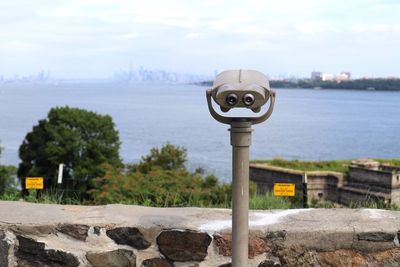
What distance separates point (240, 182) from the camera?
259 centimetres

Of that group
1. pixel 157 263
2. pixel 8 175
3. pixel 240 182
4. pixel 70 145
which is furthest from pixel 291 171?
pixel 240 182

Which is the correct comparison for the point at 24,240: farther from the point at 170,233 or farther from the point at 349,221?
the point at 349,221

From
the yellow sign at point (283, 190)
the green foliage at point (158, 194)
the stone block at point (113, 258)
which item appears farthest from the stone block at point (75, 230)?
the yellow sign at point (283, 190)

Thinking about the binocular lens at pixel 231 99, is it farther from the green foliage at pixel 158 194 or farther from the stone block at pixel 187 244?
the green foliage at pixel 158 194

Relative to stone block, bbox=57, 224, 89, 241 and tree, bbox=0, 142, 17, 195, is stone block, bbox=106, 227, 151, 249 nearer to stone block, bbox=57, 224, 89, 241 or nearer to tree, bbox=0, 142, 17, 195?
stone block, bbox=57, 224, 89, 241

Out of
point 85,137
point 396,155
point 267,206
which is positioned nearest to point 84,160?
point 85,137

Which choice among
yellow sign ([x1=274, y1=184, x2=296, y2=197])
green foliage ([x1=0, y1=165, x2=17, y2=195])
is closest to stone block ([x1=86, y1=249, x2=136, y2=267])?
yellow sign ([x1=274, y1=184, x2=296, y2=197])

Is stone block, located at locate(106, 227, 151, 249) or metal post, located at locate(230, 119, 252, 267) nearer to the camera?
metal post, located at locate(230, 119, 252, 267)

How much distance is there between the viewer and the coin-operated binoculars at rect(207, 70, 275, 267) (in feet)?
8.12

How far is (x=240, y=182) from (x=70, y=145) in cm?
2751

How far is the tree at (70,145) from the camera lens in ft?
96.0

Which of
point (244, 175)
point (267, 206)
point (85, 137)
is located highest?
point (244, 175)

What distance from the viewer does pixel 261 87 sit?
250 cm

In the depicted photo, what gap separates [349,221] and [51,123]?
29.3 meters
